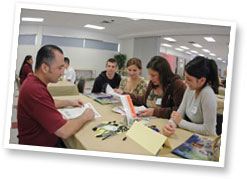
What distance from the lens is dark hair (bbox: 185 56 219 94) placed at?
0.90m

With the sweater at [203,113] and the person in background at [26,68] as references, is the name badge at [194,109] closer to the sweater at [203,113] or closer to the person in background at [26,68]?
the sweater at [203,113]

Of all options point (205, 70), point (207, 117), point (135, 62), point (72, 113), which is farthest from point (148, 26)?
point (72, 113)

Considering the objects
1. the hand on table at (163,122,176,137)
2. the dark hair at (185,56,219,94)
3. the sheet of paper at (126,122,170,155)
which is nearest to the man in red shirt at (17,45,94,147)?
the sheet of paper at (126,122,170,155)

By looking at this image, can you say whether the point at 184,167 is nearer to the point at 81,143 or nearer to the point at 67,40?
the point at 81,143

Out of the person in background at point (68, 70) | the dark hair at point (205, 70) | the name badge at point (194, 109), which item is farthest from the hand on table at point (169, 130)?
the person in background at point (68, 70)

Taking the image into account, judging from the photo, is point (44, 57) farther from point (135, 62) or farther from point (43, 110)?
point (135, 62)

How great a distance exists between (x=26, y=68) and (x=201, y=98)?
1.09m

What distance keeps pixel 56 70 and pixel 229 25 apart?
1.07 metres

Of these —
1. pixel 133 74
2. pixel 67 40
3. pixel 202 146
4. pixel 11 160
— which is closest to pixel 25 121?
pixel 11 160

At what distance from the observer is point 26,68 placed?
889 millimetres

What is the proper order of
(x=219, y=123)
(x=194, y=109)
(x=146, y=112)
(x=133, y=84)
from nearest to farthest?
(x=219, y=123) → (x=194, y=109) → (x=146, y=112) → (x=133, y=84)

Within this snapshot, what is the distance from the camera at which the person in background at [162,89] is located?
46.2 inches

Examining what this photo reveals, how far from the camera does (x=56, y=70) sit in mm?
880

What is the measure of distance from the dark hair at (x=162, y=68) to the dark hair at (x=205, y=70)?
380mm
